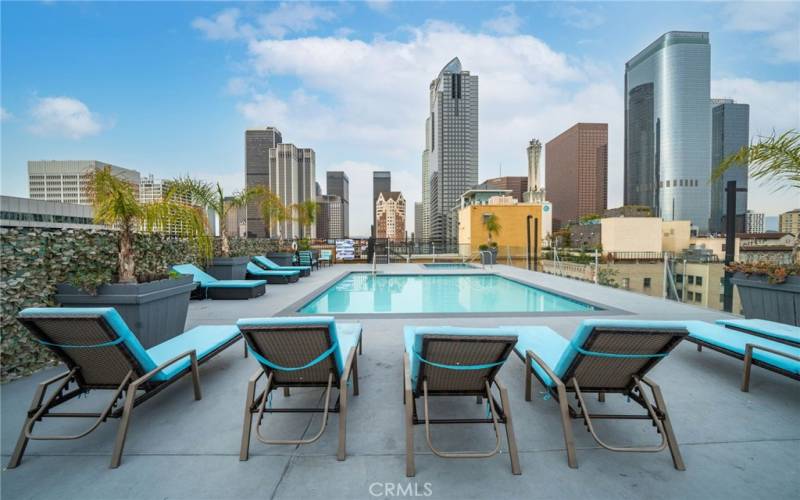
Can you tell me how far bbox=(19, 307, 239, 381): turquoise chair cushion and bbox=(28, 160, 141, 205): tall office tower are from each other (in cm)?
196

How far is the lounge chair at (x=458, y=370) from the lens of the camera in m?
1.65

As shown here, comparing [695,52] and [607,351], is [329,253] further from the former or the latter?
[695,52]

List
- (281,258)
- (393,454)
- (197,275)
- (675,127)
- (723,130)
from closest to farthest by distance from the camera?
1. (393,454)
2. (197,275)
3. (281,258)
4. (723,130)
5. (675,127)

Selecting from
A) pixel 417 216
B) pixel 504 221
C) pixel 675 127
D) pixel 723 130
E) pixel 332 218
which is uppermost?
pixel 675 127

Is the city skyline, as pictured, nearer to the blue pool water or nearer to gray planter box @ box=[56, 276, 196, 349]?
gray planter box @ box=[56, 276, 196, 349]

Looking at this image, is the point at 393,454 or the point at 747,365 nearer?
the point at 393,454

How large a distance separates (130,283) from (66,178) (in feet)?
5.38

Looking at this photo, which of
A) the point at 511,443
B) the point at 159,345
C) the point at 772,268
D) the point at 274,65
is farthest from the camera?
the point at 274,65

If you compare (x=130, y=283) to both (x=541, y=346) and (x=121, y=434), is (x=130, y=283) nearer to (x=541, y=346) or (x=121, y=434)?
(x=121, y=434)

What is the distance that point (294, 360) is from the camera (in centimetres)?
190

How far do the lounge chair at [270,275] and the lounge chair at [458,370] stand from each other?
728 cm

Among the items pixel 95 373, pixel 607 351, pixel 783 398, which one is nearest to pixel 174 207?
pixel 95 373

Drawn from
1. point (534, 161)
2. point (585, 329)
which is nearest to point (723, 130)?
point (534, 161)

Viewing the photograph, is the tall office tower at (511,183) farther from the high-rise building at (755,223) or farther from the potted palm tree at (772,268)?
the potted palm tree at (772,268)
